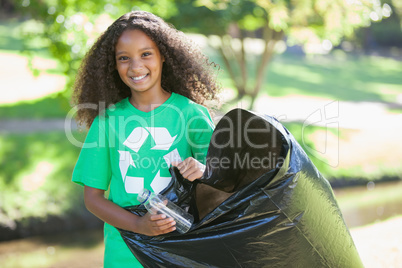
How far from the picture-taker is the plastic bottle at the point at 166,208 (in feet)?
6.34

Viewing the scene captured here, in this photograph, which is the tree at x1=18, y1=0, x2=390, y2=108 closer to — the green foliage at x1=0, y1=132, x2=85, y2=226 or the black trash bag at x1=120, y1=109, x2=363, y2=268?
the green foliage at x1=0, y1=132, x2=85, y2=226

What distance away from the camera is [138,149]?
2.16 meters

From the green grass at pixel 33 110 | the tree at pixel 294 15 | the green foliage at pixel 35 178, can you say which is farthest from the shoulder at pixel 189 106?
the green grass at pixel 33 110

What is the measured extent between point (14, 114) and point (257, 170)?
8182 mm

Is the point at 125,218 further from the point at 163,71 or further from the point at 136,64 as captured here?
the point at 163,71

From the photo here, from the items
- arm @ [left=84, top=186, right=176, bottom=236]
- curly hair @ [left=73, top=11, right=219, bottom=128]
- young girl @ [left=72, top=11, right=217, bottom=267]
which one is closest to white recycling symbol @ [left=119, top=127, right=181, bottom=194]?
young girl @ [left=72, top=11, right=217, bottom=267]

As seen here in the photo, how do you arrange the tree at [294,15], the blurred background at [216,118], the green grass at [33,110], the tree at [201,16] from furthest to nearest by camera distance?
the green grass at [33,110]
the tree at [294,15]
the tree at [201,16]
the blurred background at [216,118]

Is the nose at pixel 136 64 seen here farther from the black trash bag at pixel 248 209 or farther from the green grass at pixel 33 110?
the green grass at pixel 33 110

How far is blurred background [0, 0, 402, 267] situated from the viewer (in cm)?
574

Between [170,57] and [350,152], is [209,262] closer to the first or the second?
[170,57]

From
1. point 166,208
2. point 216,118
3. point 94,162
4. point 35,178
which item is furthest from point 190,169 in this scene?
point 35,178

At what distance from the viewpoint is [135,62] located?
2.19 metres

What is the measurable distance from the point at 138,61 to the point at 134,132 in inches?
11.7

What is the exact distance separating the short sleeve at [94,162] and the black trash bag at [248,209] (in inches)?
8.0
